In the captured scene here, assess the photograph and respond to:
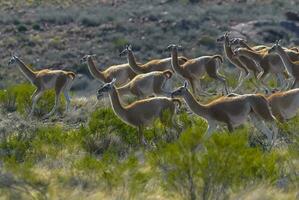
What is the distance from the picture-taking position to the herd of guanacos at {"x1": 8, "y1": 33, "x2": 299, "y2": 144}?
1413 cm

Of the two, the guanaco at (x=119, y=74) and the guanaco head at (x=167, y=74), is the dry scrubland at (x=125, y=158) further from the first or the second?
the guanaco head at (x=167, y=74)

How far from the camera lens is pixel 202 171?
1039 cm

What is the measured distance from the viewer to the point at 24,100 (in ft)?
64.9

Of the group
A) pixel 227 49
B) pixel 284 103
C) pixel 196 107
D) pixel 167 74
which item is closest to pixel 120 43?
pixel 227 49

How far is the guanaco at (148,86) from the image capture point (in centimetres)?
1819

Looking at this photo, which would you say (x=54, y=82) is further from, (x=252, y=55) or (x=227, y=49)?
(x=252, y=55)

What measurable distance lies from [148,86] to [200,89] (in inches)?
90.3

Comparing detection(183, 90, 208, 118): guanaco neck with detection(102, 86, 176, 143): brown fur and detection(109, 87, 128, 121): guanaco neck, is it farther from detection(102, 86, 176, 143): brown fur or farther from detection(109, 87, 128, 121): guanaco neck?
detection(109, 87, 128, 121): guanaco neck

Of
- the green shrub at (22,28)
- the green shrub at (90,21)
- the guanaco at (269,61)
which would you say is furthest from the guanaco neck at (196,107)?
the green shrub at (90,21)

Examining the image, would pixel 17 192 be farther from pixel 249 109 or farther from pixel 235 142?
pixel 249 109

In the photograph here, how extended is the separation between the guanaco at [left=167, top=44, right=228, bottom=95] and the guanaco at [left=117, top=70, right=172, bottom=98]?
4.23 feet

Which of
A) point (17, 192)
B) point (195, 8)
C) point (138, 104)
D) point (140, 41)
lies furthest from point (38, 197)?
point (195, 8)

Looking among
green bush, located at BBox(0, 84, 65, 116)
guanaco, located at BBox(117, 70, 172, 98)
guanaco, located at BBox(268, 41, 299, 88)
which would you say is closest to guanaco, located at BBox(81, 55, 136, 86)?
green bush, located at BBox(0, 84, 65, 116)

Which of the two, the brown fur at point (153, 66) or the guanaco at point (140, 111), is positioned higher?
the guanaco at point (140, 111)
